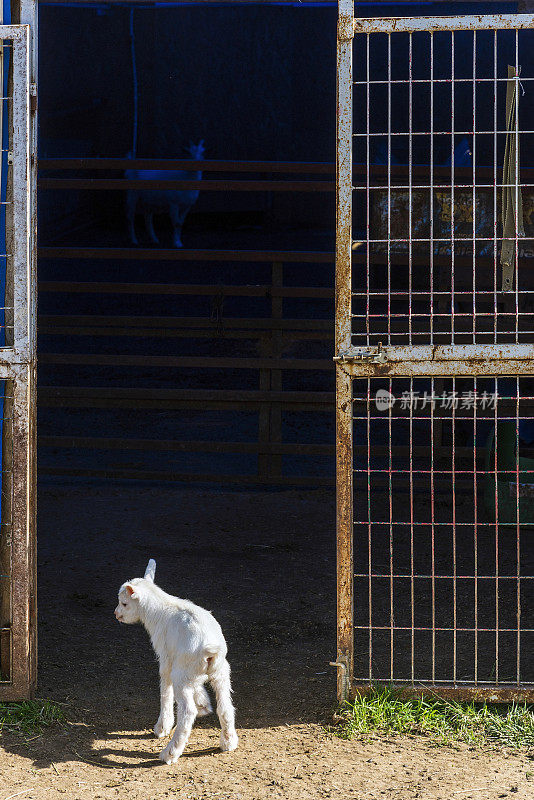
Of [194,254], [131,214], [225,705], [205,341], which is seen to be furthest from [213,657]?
[131,214]

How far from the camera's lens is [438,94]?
564 inches

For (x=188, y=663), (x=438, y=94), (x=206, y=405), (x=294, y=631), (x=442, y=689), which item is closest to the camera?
(x=188, y=663)

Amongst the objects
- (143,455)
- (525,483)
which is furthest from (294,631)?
(143,455)

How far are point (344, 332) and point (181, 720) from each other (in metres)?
1.55

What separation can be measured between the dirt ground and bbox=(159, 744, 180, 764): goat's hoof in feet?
0.10

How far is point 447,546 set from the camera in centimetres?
664

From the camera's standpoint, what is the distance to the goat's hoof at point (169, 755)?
3.63 meters

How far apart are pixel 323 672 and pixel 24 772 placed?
1.48 meters

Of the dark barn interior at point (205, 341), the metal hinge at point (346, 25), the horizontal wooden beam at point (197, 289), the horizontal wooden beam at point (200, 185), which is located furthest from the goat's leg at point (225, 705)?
the horizontal wooden beam at point (200, 185)

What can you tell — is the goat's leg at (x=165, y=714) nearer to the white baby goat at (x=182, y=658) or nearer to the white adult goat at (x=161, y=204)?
the white baby goat at (x=182, y=658)

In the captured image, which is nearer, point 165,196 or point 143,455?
point 143,455

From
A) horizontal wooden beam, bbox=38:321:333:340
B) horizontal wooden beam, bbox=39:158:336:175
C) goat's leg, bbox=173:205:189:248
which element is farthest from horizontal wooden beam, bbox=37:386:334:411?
goat's leg, bbox=173:205:189:248

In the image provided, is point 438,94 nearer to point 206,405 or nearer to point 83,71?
point 83,71

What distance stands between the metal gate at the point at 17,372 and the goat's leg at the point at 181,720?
2.40 feet
